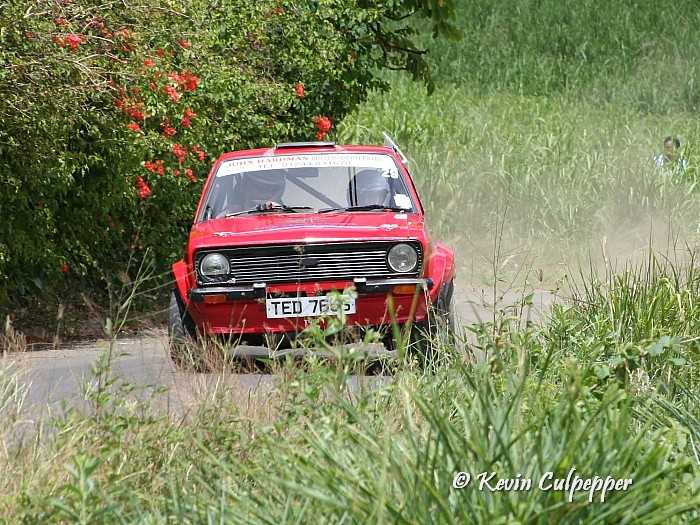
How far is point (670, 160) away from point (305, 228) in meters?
12.6

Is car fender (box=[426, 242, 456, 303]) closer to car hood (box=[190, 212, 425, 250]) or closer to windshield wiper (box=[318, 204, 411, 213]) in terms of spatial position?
car hood (box=[190, 212, 425, 250])

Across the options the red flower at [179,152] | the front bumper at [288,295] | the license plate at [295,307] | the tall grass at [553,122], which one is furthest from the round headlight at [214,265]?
the red flower at [179,152]

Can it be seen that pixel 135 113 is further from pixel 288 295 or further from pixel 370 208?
pixel 288 295

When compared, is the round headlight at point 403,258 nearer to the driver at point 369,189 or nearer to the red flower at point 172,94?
the driver at point 369,189

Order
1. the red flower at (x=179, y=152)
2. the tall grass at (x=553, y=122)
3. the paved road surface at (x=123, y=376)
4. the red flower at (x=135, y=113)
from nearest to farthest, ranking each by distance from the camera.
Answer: the paved road surface at (x=123, y=376) < the red flower at (x=135, y=113) < the red flower at (x=179, y=152) < the tall grass at (x=553, y=122)

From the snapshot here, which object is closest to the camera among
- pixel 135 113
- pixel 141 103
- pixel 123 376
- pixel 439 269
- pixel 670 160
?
pixel 123 376

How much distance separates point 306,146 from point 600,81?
23.8 meters

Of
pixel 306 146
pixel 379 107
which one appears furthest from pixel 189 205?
pixel 379 107

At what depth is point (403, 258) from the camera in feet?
29.3

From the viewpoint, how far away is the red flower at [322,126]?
15.4 meters

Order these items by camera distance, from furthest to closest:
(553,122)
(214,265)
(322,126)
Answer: (553,122) → (322,126) → (214,265)

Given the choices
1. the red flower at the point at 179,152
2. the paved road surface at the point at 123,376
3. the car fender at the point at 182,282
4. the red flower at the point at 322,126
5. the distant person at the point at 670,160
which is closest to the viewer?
the paved road surface at the point at 123,376

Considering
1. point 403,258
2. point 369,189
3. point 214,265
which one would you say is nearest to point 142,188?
point 369,189

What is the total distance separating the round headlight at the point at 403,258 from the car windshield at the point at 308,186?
90 cm
